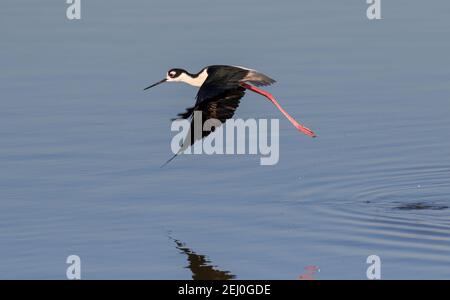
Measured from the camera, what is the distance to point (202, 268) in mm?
12617

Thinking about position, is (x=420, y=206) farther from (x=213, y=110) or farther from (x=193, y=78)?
(x=193, y=78)

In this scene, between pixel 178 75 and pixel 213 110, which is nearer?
pixel 213 110

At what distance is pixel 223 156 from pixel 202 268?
4141mm

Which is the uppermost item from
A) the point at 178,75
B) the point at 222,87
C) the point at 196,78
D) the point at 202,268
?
the point at 178,75

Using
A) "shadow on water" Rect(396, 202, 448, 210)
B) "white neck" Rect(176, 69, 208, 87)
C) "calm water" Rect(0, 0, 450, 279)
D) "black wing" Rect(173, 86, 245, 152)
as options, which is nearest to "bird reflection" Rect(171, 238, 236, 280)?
"calm water" Rect(0, 0, 450, 279)

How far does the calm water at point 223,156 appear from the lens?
42.8ft

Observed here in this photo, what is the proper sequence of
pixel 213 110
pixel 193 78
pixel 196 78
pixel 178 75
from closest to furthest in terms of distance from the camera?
1. pixel 213 110
2. pixel 196 78
3. pixel 193 78
4. pixel 178 75

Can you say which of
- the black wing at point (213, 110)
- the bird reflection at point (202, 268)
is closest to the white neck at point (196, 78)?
the black wing at point (213, 110)

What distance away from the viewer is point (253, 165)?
53.1 ft

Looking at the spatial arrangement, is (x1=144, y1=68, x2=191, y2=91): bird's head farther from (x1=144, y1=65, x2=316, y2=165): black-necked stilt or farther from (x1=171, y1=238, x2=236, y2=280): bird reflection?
(x1=171, y1=238, x2=236, y2=280): bird reflection

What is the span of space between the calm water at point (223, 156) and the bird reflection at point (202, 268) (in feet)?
0.09

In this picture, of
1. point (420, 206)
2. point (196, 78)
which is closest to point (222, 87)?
point (196, 78)

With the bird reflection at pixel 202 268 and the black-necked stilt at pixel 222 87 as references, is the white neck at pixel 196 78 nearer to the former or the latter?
the black-necked stilt at pixel 222 87
